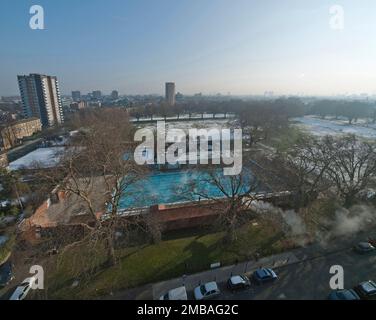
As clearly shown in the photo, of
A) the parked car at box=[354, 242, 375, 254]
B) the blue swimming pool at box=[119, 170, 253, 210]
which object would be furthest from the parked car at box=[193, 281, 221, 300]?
the parked car at box=[354, 242, 375, 254]

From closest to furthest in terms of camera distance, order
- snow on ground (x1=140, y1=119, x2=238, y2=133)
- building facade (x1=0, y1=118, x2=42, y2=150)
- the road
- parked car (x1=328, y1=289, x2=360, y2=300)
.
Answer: parked car (x1=328, y1=289, x2=360, y2=300), the road, building facade (x1=0, y1=118, x2=42, y2=150), snow on ground (x1=140, y1=119, x2=238, y2=133)

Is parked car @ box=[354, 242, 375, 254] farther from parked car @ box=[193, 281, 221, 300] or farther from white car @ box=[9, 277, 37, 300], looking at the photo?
white car @ box=[9, 277, 37, 300]

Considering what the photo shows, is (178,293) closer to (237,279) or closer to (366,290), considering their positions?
(237,279)

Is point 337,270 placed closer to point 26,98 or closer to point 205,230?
point 205,230

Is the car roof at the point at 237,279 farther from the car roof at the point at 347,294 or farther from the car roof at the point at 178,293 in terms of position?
the car roof at the point at 347,294

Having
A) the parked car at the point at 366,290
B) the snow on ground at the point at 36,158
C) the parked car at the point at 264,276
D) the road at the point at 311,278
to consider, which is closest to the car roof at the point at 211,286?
the road at the point at 311,278

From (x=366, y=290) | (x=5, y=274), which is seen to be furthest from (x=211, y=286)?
(x=5, y=274)
